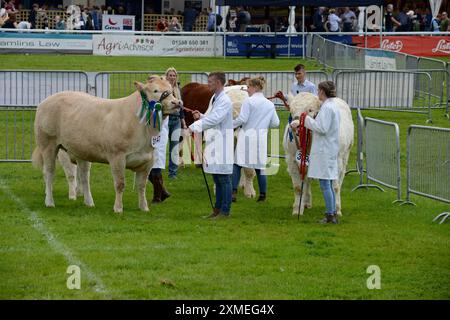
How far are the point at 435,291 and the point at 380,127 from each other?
688 centimetres

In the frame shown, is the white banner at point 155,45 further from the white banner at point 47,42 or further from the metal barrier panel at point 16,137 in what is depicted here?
the metal barrier panel at point 16,137

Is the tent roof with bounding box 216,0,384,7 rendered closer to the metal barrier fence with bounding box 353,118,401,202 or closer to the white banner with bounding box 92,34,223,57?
the white banner with bounding box 92,34,223,57

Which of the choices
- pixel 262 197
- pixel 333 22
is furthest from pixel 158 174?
pixel 333 22

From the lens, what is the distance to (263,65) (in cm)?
3991

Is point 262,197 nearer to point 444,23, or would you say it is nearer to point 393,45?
point 393,45

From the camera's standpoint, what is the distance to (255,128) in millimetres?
16422

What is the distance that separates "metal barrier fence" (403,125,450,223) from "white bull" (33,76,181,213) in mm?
3665

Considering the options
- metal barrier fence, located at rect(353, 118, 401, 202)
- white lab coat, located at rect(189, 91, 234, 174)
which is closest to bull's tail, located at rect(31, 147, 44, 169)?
white lab coat, located at rect(189, 91, 234, 174)

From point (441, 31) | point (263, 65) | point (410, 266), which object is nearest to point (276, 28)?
point (441, 31)

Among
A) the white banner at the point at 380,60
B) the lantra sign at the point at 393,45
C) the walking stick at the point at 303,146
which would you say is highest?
the lantra sign at the point at 393,45

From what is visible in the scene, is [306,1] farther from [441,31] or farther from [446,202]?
[446,202]

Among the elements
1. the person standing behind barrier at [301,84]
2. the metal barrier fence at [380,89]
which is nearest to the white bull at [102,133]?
the person standing behind barrier at [301,84]

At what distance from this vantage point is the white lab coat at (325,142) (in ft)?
47.0

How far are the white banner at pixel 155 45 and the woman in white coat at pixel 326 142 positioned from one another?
98.3ft
